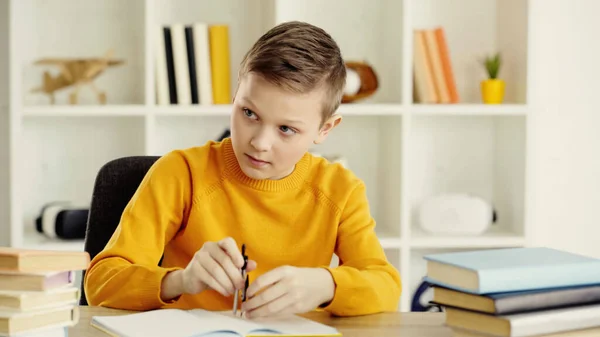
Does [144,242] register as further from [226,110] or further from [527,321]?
[226,110]

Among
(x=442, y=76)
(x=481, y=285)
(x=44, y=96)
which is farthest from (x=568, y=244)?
(x=481, y=285)

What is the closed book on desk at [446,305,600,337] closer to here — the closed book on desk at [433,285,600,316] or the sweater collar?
the closed book on desk at [433,285,600,316]

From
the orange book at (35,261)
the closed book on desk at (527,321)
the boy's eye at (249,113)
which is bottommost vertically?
the closed book on desk at (527,321)

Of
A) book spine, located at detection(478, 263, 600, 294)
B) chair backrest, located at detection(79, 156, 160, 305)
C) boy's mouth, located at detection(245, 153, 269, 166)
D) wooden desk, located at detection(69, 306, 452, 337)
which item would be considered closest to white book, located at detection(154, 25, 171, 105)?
chair backrest, located at detection(79, 156, 160, 305)

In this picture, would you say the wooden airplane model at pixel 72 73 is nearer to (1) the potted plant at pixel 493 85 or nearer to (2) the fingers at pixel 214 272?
(1) the potted plant at pixel 493 85

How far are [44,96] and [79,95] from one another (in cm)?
13

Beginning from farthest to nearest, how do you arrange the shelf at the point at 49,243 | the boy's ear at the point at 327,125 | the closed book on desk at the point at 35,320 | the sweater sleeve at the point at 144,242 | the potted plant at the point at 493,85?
1. the potted plant at the point at 493,85
2. the shelf at the point at 49,243
3. the boy's ear at the point at 327,125
4. the sweater sleeve at the point at 144,242
5. the closed book on desk at the point at 35,320

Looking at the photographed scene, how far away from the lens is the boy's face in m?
→ 1.42

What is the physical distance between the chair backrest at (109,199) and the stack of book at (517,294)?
718 mm

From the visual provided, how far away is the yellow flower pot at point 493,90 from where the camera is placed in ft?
10.0

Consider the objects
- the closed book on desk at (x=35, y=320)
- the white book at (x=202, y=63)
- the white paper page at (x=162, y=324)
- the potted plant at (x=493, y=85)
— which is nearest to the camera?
the closed book on desk at (x=35, y=320)

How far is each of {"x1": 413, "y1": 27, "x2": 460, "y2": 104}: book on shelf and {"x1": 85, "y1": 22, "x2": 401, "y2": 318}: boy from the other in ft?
4.78

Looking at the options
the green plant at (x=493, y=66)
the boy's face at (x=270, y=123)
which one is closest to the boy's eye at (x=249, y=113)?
the boy's face at (x=270, y=123)

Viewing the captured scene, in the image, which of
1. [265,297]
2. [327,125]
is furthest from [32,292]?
[327,125]
